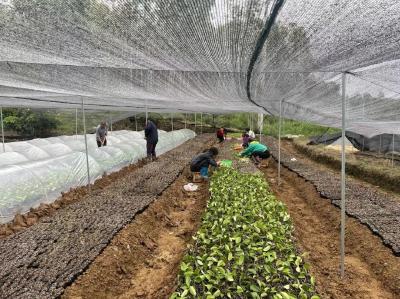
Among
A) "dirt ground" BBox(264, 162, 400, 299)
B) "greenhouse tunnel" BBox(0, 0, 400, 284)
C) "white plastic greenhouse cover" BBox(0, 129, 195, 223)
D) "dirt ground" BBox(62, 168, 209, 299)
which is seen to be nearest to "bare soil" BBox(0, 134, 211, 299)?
"dirt ground" BBox(62, 168, 209, 299)

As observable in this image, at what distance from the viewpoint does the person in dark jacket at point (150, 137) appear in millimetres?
11883

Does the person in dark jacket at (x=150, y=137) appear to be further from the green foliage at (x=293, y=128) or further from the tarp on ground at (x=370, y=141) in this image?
the green foliage at (x=293, y=128)

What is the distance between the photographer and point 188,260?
3822 millimetres

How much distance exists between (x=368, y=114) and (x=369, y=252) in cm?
366

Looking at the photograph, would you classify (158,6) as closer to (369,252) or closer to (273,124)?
(369,252)

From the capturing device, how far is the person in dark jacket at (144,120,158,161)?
1188cm

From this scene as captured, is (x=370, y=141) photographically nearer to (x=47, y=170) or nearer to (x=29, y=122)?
(x=47, y=170)

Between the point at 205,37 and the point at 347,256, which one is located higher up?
the point at 205,37

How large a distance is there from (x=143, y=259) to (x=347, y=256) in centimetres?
303

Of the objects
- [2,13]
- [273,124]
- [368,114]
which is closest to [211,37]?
[2,13]

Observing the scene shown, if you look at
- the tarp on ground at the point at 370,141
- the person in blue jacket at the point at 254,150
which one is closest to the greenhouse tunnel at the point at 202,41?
the person in blue jacket at the point at 254,150

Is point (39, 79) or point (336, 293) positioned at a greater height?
point (39, 79)

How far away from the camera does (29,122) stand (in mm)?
21281

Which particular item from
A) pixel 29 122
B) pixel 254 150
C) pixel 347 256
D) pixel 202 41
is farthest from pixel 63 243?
pixel 29 122
